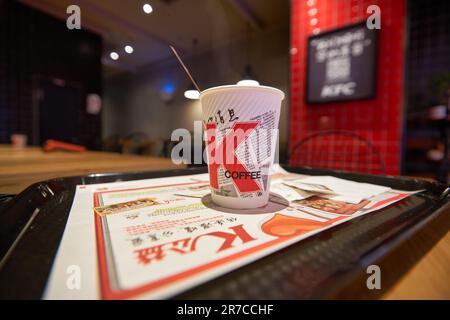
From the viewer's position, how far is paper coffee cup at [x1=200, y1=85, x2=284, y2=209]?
338 mm

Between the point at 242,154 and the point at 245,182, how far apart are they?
4 centimetres

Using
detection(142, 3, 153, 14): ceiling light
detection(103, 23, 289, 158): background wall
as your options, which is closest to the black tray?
detection(142, 3, 153, 14): ceiling light

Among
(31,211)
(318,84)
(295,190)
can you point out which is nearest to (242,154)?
(295,190)

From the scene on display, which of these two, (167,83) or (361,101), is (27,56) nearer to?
(167,83)

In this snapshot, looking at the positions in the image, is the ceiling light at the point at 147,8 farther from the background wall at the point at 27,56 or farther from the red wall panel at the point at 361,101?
the background wall at the point at 27,56

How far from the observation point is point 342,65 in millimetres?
1655

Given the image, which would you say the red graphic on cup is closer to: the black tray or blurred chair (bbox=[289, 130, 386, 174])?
the black tray

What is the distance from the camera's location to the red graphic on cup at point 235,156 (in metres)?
0.34

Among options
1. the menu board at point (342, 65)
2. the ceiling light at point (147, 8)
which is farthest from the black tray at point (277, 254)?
the menu board at point (342, 65)

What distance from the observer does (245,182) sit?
0.35 meters

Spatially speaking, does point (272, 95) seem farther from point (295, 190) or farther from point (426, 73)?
point (426, 73)

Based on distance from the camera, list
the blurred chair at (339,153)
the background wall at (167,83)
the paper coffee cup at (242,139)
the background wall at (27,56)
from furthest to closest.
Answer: the background wall at (167,83) < the background wall at (27,56) < the blurred chair at (339,153) < the paper coffee cup at (242,139)

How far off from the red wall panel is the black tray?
4.39ft

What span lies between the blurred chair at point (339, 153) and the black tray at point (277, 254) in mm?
1292
